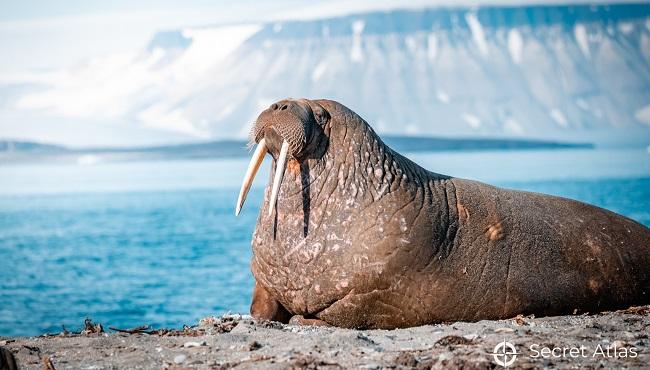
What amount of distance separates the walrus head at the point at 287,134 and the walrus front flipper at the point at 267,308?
64cm

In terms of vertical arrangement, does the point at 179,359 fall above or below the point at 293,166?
below

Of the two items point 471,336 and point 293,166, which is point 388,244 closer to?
point 293,166

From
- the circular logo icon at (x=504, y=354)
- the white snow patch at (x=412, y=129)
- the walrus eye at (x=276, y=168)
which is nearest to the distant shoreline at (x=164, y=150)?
the white snow patch at (x=412, y=129)

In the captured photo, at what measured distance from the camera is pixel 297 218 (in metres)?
7.18

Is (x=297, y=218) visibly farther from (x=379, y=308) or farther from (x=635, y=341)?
(x=635, y=341)

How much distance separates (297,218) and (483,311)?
4.64ft

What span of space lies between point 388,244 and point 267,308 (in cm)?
101

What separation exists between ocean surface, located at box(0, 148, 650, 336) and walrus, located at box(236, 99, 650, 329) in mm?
6550

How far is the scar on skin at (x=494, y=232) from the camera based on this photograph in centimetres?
741

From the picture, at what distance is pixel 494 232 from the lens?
24.3ft

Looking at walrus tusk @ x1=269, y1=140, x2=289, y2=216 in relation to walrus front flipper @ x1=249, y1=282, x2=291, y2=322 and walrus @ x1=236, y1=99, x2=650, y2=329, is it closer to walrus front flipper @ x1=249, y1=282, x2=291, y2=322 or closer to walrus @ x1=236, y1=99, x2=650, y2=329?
walrus @ x1=236, y1=99, x2=650, y2=329

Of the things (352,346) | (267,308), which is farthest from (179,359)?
(267,308)

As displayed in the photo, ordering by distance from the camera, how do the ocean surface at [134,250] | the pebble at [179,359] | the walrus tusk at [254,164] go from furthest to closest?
the ocean surface at [134,250] < the walrus tusk at [254,164] < the pebble at [179,359]

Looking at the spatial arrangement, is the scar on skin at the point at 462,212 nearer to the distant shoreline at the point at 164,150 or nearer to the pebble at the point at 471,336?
the pebble at the point at 471,336
